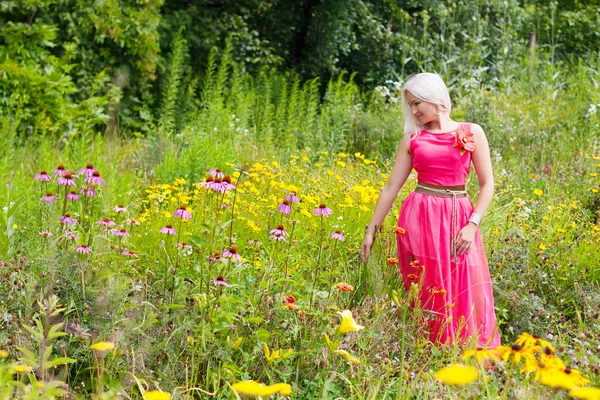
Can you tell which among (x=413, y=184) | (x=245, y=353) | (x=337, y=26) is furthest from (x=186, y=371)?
(x=337, y=26)

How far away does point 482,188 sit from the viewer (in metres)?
3.47

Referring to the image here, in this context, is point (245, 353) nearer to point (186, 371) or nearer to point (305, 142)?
point (186, 371)

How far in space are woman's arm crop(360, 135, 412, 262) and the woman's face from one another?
14cm

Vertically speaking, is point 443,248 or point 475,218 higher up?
point 475,218

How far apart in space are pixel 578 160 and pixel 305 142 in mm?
2520

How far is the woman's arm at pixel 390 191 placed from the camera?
3596 millimetres

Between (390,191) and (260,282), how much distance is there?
101cm

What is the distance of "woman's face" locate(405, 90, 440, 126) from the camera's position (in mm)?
3434

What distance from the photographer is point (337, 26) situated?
994 cm

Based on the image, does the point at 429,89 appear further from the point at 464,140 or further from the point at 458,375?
the point at 458,375

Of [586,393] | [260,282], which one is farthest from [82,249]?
[586,393]

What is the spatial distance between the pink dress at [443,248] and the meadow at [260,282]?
0.54 ft

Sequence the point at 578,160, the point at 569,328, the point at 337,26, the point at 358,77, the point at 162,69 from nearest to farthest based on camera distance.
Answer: the point at 569,328 → the point at 578,160 → the point at 162,69 → the point at 337,26 → the point at 358,77

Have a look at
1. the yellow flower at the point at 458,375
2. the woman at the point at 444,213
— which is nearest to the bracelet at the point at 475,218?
the woman at the point at 444,213
